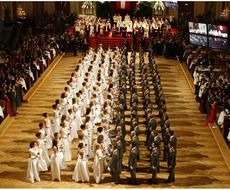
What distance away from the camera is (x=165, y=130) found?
12844 millimetres

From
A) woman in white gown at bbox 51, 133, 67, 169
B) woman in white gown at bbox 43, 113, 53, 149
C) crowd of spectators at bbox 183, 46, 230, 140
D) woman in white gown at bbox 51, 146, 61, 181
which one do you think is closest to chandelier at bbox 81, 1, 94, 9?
crowd of spectators at bbox 183, 46, 230, 140

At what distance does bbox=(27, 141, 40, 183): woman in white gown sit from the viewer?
11383 mm

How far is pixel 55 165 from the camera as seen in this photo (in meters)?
11.6

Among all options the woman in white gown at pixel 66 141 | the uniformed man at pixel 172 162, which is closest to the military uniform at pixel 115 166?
the uniformed man at pixel 172 162

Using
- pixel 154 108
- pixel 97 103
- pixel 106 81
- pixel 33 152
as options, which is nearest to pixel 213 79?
pixel 154 108

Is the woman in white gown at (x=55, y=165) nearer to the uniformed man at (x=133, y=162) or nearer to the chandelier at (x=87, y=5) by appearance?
the uniformed man at (x=133, y=162)

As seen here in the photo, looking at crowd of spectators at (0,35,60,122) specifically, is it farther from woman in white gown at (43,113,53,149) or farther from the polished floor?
woman in white gown at (43,113,53,149)

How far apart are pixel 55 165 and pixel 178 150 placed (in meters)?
3.99

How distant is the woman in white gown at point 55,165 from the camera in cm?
1151

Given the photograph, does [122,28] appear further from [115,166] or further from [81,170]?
[115,166]

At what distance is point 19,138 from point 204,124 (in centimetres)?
602

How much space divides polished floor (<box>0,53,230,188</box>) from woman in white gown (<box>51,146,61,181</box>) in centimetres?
17

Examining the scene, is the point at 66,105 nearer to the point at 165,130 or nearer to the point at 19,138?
the point at 19,138

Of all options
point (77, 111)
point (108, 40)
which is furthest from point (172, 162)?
point (108, 40)
